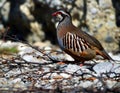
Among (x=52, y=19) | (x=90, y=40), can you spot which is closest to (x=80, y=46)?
(x=90, y=40)

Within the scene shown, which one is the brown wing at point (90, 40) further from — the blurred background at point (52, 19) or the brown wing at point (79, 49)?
the blurred background at point (52, 19)

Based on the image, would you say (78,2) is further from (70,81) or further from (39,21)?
(70,81)

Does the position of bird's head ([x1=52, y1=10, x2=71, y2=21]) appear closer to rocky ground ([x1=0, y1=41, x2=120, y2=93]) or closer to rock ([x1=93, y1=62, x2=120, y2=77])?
rocky ground ([x1=0, y1=41, x2=120, y2=93])

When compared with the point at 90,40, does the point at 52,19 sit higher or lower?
higher

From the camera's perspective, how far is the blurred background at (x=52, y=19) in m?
11.7

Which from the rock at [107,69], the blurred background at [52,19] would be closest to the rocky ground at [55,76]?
the rock at [107,69]

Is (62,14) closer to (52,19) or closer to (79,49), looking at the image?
(79,49)

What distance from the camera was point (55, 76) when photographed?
816 centimetres

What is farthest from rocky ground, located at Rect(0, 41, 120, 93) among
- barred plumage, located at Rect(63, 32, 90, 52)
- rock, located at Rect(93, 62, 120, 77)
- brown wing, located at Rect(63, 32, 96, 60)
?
barred plumage, located at Rect(63, 32, 90, 52)

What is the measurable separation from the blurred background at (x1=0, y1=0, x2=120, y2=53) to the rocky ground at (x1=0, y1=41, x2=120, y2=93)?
2234 mm

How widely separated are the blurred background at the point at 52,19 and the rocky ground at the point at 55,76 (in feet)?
7.33

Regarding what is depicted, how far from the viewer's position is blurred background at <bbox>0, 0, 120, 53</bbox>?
1172cm

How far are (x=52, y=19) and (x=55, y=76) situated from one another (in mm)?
3970

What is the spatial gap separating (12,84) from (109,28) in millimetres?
4361
